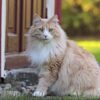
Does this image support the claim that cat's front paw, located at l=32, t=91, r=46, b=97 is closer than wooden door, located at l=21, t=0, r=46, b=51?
Yes

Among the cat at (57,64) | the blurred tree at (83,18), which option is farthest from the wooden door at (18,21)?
the blurred tree at (83,18)

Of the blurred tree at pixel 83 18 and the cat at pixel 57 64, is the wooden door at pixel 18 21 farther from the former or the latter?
the blurred tree at pixel 83 18

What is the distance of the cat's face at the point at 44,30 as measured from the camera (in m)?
7.05

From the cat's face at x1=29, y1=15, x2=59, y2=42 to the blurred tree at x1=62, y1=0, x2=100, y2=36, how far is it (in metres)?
21.1

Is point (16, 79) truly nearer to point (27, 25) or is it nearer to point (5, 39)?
point (5, 39)

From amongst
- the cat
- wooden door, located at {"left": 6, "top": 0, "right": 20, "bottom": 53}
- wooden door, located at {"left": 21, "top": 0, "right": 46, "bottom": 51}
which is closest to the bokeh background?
wooden door, located at {"left": 21, "top": 0, "right": 46, "bottom": 51}

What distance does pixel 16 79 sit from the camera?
28.1 feet

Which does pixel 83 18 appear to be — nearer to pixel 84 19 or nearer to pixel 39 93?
pixel 84 19

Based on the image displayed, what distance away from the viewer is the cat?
23.3 ft

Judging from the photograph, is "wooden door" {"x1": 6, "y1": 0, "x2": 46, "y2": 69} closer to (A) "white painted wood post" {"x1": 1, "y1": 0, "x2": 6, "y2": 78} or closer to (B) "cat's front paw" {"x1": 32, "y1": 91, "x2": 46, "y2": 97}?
(A) "white painted wood post" {"x1": 1, "y1": 0, "x2": 6, "y2": 78}

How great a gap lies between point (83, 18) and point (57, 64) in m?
21.5

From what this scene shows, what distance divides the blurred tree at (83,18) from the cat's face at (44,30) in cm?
2111

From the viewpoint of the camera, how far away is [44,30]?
7.06 m

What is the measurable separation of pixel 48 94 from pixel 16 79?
138 cm
